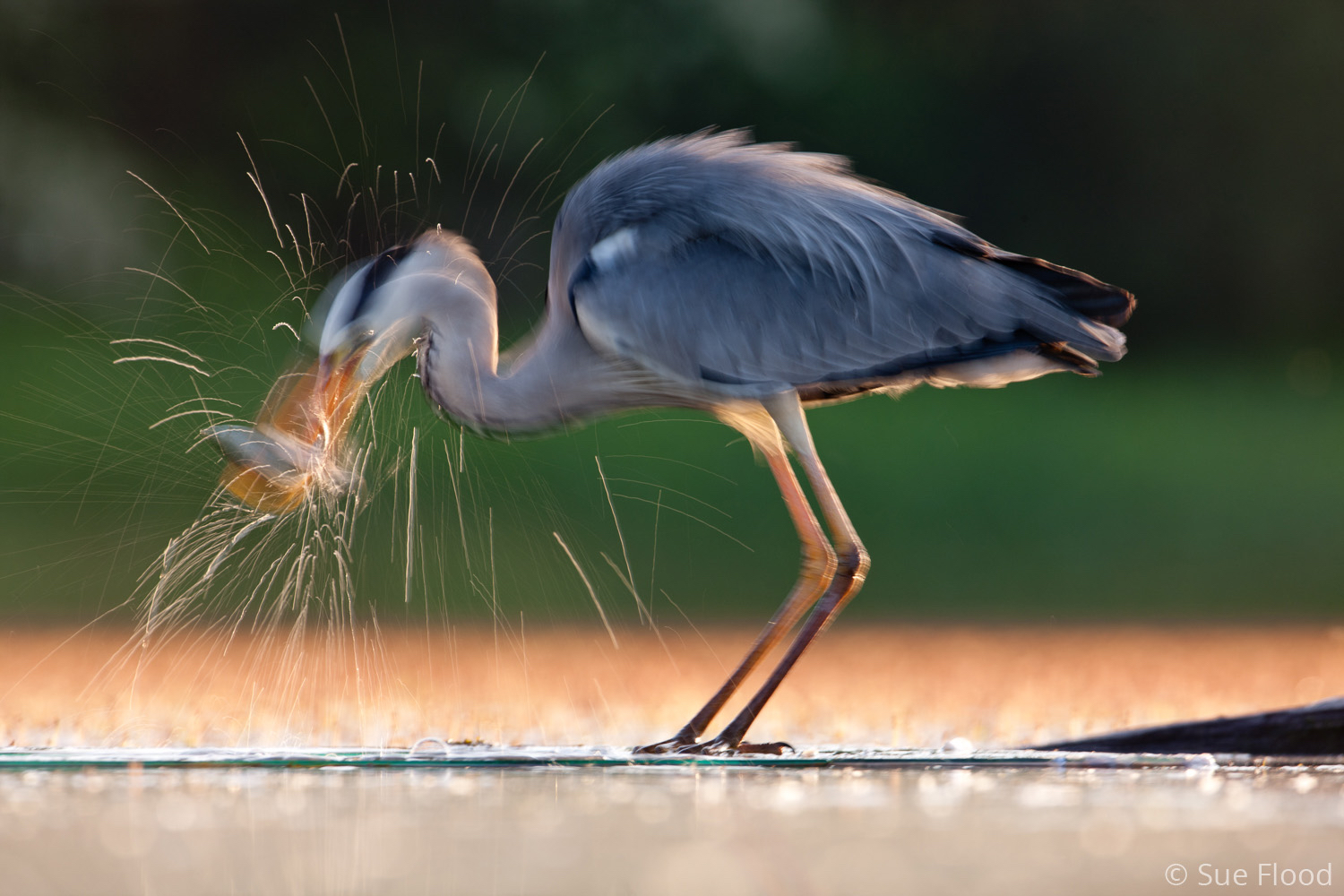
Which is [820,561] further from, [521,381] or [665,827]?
[665,827]

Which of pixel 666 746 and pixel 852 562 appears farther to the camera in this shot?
pixel 852 562

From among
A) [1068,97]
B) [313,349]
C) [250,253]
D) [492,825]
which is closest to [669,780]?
[492,825]

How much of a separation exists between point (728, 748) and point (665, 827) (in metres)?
1.01

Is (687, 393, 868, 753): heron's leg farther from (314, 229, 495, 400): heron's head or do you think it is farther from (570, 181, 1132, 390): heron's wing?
(314, 229, 495, 400): heron's head

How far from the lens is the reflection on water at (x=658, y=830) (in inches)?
69.4

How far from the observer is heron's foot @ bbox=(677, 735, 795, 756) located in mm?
3006

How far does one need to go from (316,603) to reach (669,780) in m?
4.18

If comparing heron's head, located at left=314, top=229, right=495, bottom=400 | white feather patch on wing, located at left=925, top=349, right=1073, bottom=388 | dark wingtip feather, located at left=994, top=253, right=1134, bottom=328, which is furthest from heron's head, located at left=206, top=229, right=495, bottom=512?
dark wingtip feather, located at left=994, top=253, right=1134, bottom=328

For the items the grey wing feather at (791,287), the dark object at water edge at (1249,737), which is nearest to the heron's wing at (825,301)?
the grey wing feather at (791,287)

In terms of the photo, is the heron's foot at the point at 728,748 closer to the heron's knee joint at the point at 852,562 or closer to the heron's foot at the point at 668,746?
the heron's foot at the point at 668,746

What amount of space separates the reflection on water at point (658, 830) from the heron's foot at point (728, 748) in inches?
17.0

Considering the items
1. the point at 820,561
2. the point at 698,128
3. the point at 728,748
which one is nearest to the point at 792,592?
the point at 820,561

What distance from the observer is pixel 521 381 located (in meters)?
3.48
